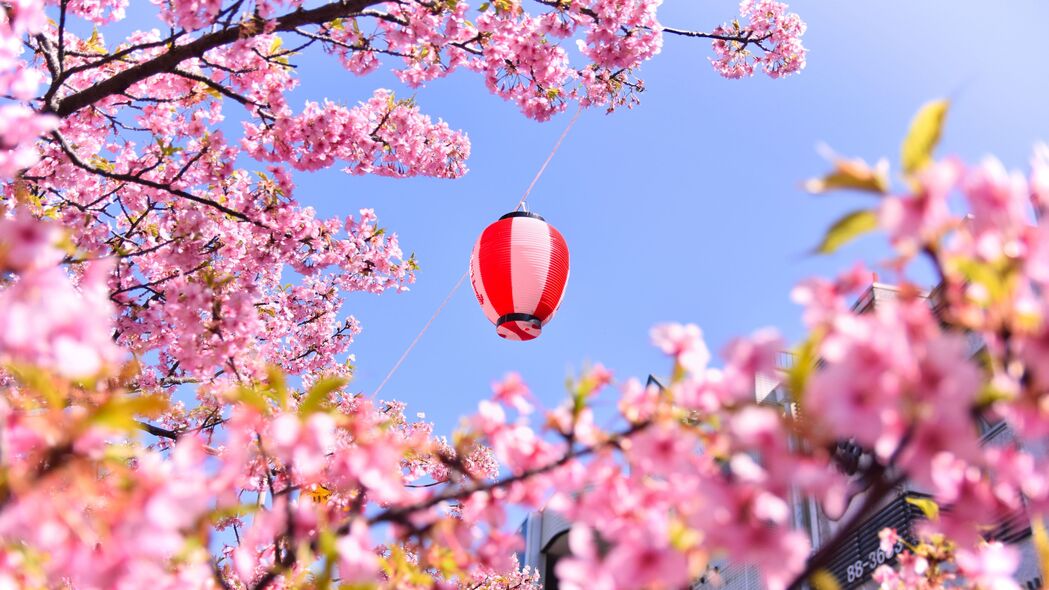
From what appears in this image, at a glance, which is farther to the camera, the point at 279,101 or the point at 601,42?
the point at 601,42

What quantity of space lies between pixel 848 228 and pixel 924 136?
0.58 feet

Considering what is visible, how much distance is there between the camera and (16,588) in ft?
3.75

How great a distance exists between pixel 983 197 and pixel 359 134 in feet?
17.3

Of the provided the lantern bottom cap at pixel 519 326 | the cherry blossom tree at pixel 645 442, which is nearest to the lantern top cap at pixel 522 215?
the lantern bottom cap at pixel 519 326

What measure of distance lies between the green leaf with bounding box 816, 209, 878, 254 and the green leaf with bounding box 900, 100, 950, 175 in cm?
9

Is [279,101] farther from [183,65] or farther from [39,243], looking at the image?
[39,243]

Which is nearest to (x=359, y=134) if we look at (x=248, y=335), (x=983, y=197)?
(x=248, y=335)

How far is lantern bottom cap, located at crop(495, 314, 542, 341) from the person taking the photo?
6051 millimetres

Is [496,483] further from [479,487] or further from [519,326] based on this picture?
[519,326]

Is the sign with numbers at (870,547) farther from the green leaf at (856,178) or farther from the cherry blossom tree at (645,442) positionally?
the green leaf at (856,178)

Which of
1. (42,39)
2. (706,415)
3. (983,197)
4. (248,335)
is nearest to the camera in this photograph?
(983,197)

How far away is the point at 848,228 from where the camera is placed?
3.58 ft

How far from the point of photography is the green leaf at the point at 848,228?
1086mm

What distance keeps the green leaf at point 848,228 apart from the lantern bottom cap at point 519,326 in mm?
4965
